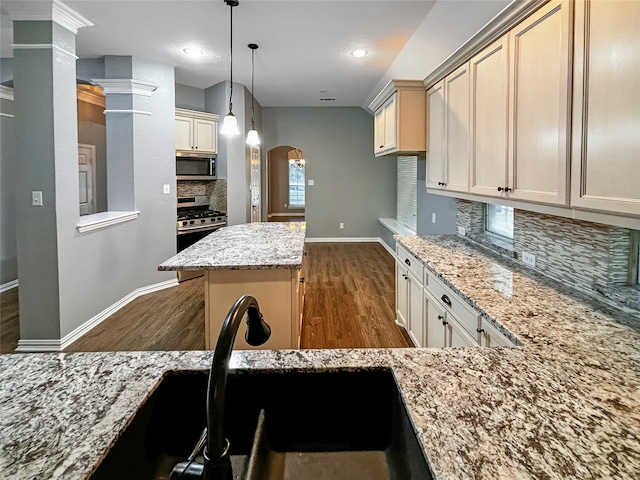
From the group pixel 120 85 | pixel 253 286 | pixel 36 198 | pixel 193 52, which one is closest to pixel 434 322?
pixel 253 286

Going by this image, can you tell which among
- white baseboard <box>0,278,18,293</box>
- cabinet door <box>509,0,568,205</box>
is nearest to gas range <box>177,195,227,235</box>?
white baseboard <box>0,278,18,293</box>

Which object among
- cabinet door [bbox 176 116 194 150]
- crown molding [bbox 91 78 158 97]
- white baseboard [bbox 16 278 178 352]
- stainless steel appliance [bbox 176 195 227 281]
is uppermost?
crown molding [bbox 91 78 158 97]

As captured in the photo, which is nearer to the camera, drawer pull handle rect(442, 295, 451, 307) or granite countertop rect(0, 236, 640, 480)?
granite countertop rect(0, 236, 640, 480)

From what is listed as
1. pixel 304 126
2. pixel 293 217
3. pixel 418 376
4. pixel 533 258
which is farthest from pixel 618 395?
pixel 293 217

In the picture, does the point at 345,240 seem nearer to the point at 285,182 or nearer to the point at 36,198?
the point at 285,182

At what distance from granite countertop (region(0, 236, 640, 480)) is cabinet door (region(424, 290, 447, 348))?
3.18ft

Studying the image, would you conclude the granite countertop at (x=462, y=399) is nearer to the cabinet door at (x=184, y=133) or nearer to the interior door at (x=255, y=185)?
the cabinet door at (x=184, y=133)

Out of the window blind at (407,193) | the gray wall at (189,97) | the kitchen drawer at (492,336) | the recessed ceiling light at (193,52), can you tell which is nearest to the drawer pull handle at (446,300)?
the kitchen drawer at (492,336)

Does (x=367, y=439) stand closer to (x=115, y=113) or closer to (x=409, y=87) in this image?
(x=409, y=87)

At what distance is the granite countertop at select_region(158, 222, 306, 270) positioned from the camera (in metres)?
2.47

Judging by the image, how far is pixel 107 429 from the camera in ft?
2.64

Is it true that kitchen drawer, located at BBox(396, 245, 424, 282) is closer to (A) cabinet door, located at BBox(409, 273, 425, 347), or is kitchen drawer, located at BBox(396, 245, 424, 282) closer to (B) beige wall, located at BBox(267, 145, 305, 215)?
(A) cabinet door, located at BBox(409, 273, 425, 347)

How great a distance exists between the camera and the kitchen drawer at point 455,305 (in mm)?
1920

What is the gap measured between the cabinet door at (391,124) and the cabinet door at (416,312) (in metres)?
1.34
